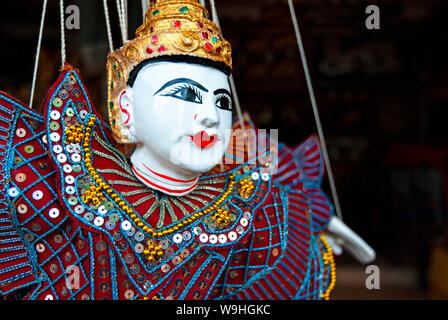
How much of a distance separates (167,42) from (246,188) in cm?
42

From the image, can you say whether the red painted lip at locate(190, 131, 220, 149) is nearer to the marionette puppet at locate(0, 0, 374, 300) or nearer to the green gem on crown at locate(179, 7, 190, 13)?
the marionette puppet at locate(0, 0, 374, 300)

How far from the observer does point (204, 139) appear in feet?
3.49

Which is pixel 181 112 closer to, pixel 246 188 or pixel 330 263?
pixel 246 188

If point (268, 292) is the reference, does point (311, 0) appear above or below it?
above

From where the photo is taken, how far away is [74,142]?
1.09 metres

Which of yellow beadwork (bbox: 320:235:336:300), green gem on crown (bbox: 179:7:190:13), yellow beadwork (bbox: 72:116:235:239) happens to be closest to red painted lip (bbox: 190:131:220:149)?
yellow beadwork (bbox: 72:116:235:239)

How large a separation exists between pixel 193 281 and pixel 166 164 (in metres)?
0.27

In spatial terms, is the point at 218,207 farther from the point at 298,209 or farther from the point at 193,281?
the point at 298,209

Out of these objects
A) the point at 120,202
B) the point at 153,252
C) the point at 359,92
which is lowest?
the point at 153,252

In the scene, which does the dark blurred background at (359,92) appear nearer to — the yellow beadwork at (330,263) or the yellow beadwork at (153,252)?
the yellow beadwork at (330,263)

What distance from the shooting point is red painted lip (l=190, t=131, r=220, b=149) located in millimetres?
1055

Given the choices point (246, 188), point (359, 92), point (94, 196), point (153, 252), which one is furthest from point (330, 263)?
point (359, 92)

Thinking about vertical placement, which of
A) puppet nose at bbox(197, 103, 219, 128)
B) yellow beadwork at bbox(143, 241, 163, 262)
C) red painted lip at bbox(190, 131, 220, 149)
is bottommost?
yellow beadwork at bbox(143, 241, 163, 262)

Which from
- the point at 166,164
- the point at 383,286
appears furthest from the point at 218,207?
the point at 383,286
